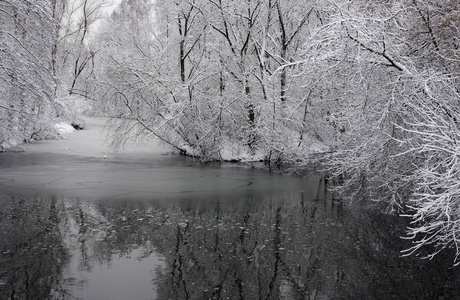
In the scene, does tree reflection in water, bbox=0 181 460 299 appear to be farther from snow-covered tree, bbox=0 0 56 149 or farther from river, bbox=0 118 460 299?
snow-covered tree, bbox=0 0 56 149

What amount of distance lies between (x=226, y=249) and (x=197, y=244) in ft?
1.96

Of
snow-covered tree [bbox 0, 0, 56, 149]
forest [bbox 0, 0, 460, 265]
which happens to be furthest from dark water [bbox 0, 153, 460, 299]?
snow-covered tree [bbox 0, 0, 56, 149]

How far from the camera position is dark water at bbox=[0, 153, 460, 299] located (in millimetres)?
6477

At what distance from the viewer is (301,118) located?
21.5m

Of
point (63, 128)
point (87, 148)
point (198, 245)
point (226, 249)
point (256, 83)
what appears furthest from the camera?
point (63, 128)

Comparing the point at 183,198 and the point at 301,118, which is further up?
the point at 301,118

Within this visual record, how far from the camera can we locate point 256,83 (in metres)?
21.2

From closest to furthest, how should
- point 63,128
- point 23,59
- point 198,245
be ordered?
point 198,245, point 23,59, point 63,128

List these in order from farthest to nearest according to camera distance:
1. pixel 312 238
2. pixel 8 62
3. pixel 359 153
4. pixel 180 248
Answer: pixel 8 62
pixel 359 153
pixel 312 238
pixel 180 248

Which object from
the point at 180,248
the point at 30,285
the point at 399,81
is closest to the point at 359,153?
the point at 399,81

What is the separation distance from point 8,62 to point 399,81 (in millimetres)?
12712

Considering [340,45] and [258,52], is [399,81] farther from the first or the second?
[258,52]

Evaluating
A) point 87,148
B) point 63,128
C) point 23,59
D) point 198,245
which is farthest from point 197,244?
point 63,128

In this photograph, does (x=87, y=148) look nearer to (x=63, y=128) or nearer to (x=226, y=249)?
(x=63, y=128)
